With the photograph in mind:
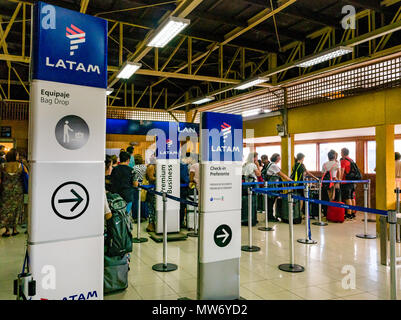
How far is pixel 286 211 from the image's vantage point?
7410 millimetres

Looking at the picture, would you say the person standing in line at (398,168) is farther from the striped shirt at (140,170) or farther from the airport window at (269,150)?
the airport window at (269,150)

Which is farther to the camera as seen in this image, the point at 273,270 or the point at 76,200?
the point at 273,270

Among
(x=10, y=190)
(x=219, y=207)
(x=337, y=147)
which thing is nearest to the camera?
(x=219, y=207)

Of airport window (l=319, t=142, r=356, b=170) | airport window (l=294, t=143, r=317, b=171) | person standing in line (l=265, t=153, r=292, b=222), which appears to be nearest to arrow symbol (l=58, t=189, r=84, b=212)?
person standing in line (l=265, t=153, r=292, b=222)

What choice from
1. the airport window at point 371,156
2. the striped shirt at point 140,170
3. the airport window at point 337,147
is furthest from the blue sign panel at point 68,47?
the airport window at point 337,147

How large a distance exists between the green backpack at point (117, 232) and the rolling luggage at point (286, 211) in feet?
15.6

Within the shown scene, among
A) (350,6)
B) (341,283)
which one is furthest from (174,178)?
(350,6)

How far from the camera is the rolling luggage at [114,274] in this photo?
3.41m

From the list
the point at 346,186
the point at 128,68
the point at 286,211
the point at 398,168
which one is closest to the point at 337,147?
the point at 346,186

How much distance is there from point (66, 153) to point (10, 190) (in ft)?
14.9

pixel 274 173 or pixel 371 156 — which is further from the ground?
pixel 371 156

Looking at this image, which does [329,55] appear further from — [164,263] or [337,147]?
[337,147]

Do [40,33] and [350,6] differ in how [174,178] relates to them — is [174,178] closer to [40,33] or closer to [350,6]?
[40,33]

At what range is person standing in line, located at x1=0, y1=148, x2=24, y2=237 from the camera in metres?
5.80
